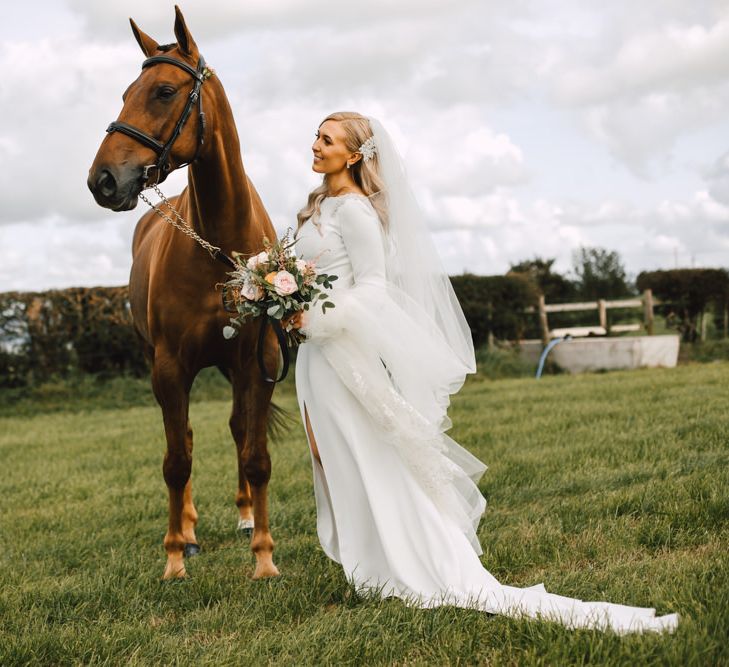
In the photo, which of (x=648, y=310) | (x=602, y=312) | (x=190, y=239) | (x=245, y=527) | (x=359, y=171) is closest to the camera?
(x=359, y=171)

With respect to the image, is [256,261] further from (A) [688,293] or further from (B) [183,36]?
(A) [688,293]

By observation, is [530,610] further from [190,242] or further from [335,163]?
[190,242]

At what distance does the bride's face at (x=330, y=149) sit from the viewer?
3.95 metres

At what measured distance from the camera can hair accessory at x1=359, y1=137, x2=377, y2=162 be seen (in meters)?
3.98

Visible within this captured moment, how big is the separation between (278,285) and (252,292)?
15cm

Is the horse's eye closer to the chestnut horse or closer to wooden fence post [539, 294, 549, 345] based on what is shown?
the chestnut horse

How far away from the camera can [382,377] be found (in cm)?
388

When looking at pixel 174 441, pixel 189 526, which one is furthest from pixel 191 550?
pixel 174 441

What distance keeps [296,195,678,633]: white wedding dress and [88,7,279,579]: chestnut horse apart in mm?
753

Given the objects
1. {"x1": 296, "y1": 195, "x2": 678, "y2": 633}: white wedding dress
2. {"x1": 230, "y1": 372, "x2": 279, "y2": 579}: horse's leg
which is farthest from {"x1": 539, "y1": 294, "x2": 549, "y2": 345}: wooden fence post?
{"x1": 296, "y1": 195, "x2": 678, "y2": 633}: white wedding dress

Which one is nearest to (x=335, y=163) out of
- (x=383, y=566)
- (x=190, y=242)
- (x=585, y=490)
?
(x=190, y=242)

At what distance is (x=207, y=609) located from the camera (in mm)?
3793

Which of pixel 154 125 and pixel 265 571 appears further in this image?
pixel 265 571

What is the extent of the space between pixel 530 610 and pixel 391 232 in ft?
6.14
